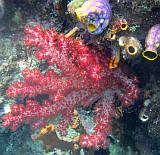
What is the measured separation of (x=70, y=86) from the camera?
10.6 feet

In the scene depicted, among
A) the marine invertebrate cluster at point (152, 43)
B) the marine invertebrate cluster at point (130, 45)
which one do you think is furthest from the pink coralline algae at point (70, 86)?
the marine invertebrate cluster at point (152, 43)

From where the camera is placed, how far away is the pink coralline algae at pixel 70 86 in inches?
120

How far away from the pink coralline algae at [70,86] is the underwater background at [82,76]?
0.01 meters

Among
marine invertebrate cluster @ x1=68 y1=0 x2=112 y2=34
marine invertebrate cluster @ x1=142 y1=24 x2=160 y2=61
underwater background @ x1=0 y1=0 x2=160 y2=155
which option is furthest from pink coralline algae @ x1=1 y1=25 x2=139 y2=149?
marine invertebrate cluster @ x1=142 y1=24 x2=160 y2=61

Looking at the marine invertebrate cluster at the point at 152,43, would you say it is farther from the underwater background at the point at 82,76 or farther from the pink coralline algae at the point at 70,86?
the pink coralline algae at the point at 70,86

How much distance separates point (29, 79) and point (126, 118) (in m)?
1.31

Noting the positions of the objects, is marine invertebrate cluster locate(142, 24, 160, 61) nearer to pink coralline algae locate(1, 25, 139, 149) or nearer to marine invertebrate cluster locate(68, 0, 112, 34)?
marine invertebrate cluster locate(68, 0, 112, 34)

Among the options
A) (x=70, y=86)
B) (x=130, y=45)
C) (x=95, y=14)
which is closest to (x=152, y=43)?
(x=130, y=45)

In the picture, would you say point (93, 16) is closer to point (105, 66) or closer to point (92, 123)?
point (105, 66)

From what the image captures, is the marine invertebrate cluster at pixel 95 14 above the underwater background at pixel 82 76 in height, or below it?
above

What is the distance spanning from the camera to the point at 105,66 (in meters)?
3.03

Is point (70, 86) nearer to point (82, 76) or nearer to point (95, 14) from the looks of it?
point (82, 76)

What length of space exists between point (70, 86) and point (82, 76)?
20 cm

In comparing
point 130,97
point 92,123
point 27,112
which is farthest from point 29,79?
point 130,97
